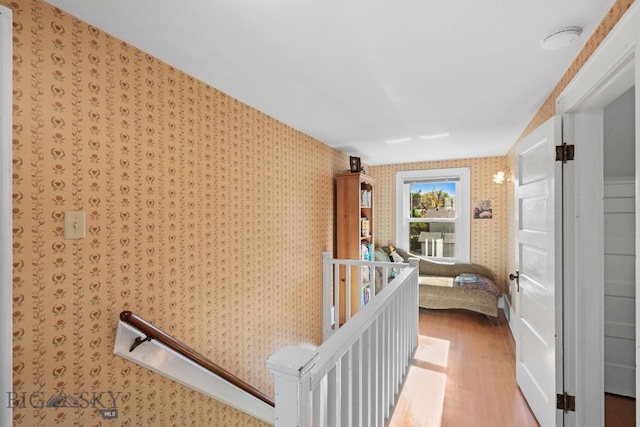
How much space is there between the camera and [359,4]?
1185 mm

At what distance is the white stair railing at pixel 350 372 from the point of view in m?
0.86

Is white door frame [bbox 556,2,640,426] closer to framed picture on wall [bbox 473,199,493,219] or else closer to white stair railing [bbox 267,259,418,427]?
white stair railing [bbox 267,259,418,427]

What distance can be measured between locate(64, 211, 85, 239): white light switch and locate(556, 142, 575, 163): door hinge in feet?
8.00

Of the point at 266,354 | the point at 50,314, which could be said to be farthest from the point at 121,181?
the point at 266,354

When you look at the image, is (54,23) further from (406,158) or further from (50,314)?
(406,158)

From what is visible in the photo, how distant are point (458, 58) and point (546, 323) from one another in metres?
1.63

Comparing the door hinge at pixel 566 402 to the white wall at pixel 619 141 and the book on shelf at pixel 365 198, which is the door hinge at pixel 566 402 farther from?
the book on shelf at pixel 365 198

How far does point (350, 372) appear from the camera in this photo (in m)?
1.20

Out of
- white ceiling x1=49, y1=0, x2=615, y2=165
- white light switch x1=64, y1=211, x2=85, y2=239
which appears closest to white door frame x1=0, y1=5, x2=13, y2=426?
white light switch x1=64, y1=211, x2=85, y2=239

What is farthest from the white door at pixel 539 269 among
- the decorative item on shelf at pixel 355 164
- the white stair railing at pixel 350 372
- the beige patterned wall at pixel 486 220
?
the beige patterned wall at pixel 486 220

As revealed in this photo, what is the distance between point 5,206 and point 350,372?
143 cm

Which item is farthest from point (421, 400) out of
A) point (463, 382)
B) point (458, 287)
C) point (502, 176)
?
point (502, 176)

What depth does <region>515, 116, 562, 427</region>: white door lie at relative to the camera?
1.67 m

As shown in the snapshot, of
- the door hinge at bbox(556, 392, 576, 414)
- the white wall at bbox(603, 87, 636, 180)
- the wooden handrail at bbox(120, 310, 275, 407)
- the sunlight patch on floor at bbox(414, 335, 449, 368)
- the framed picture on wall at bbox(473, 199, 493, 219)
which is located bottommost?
the sunlight patch on floor at bbox(414, 335, 449, 368)
